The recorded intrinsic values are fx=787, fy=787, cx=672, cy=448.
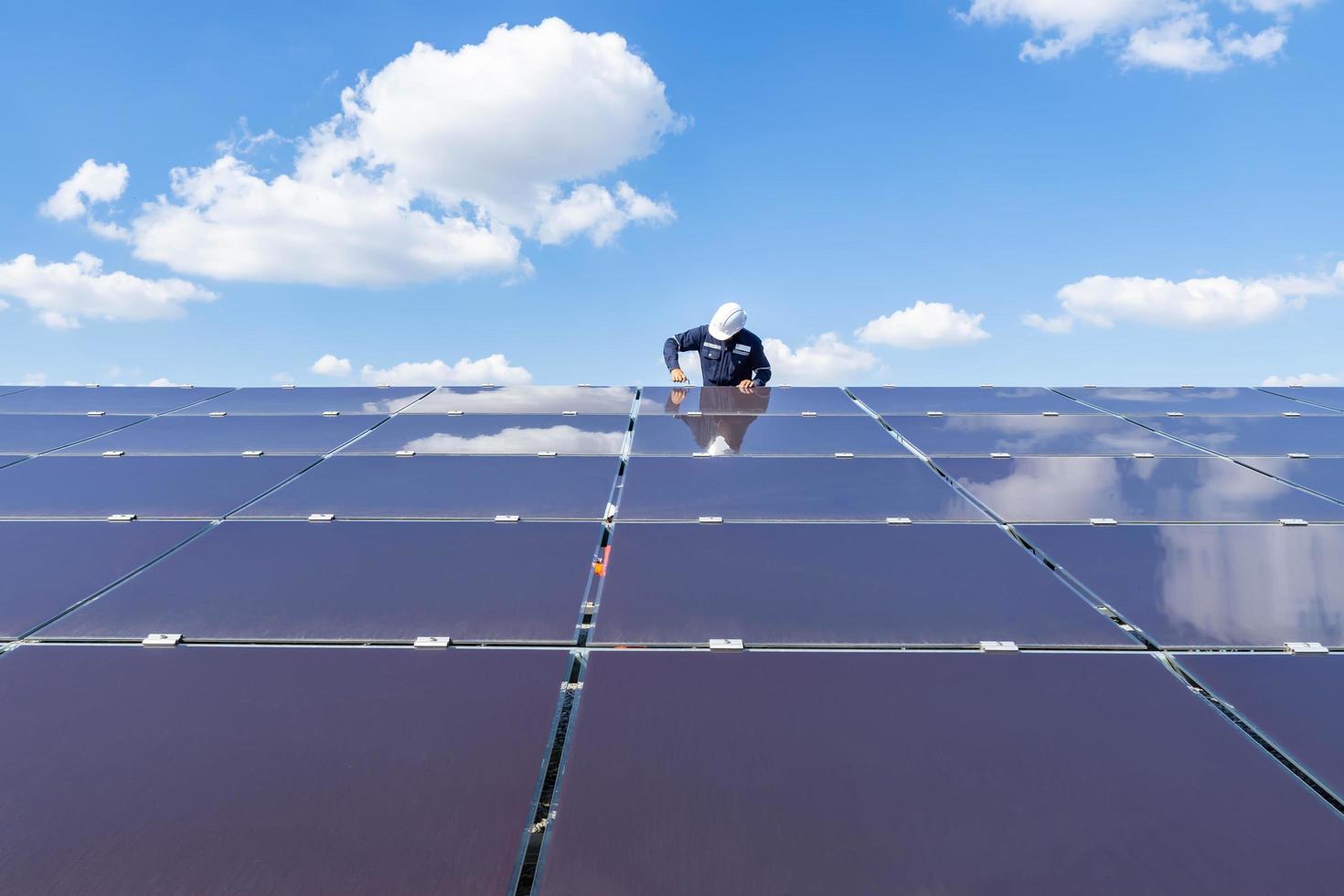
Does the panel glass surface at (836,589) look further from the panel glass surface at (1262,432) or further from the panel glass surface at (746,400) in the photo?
the panel glass surface at (1262,432)

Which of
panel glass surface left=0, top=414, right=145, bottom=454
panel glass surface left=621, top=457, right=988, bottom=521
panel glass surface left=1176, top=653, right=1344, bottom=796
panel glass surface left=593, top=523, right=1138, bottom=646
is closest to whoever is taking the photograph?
panel glass surface left=1176, top=653, right=1344, bottom=796

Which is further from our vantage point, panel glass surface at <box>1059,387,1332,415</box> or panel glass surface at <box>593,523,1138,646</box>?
panel glass surface at <box>1059,387,1332,415</box>

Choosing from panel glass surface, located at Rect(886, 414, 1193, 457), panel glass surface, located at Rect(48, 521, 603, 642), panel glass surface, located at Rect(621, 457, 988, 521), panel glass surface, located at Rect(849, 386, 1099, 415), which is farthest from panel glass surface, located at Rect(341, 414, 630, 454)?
panel glass surface, located at Rect(849, 386, 1099, 415)

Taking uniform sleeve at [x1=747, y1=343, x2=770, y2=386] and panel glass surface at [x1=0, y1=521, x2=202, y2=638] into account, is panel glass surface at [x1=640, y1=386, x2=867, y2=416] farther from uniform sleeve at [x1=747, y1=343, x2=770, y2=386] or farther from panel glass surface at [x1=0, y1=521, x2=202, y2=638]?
panel glass surface at [x1=0, y1=521, x2=202, y2=638]

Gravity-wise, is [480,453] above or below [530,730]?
above

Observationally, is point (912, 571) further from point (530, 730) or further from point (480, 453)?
point (480, 453)

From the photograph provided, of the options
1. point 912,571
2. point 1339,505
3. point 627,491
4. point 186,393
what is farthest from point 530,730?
point 186,393

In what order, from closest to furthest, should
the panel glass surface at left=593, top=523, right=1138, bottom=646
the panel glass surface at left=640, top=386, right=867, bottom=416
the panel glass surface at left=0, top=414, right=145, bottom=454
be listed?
the panel glass surface at left=593, top=523, right=1138, bottom=646 < the panel glass surface at left=0, top=414, right=145, bottom=454 < the panel glass surface at left=640, top=386, right=867, bottom=416
